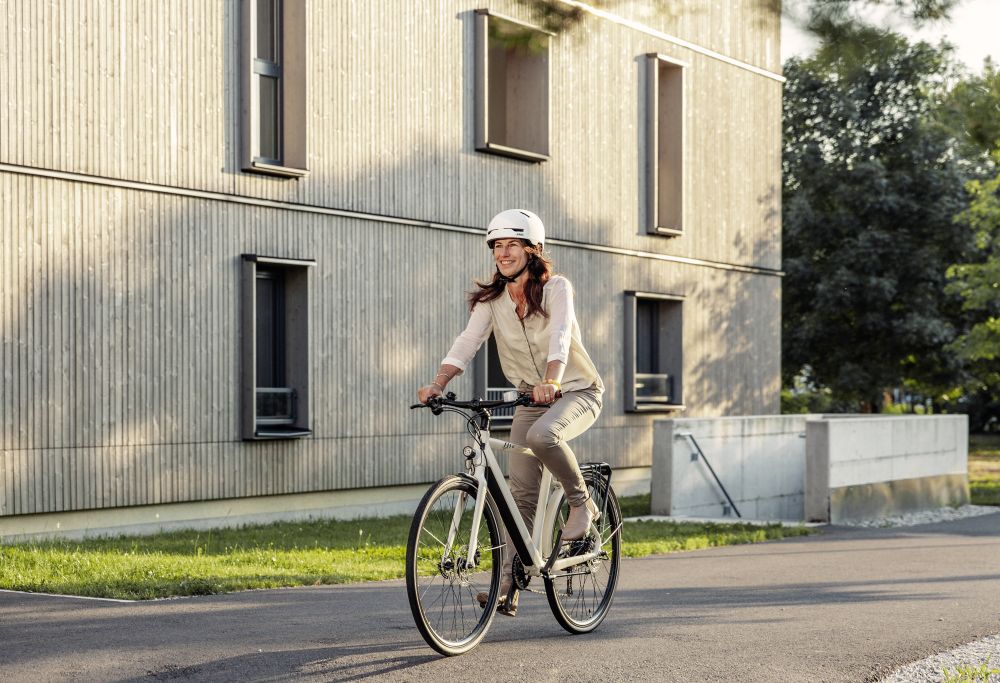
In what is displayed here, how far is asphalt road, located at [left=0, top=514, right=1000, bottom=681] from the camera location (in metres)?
6.69

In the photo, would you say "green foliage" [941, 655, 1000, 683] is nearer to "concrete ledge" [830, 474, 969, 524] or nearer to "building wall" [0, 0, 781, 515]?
"building wall" [0, 0, 781, 515]

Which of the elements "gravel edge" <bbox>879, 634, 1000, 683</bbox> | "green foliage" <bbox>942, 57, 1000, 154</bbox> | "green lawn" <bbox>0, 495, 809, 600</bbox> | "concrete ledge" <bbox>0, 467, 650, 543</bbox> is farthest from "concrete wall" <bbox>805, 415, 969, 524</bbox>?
"green foliage" <bbox>942, 57, 1000, 154</bbox>

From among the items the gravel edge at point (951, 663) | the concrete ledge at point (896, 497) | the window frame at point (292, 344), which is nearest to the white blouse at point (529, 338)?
the gravel edge at point (951, 663)

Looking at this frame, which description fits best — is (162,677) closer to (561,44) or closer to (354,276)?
(561,44)

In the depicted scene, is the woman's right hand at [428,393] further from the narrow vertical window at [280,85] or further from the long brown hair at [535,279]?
the narrow vertical window at [280,85]

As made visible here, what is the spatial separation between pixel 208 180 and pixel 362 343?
3019mm

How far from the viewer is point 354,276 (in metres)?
17.5

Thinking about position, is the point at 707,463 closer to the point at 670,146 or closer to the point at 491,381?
the point at 491,381

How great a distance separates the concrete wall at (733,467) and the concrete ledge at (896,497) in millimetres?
1473

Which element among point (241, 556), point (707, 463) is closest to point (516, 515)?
point (241, 556)

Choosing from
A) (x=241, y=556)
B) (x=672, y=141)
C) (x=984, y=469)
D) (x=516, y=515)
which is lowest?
(x=984, y=469)

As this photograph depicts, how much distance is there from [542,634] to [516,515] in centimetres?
93

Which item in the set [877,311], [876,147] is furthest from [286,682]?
[877,311]

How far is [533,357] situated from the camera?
7391 millimetres
